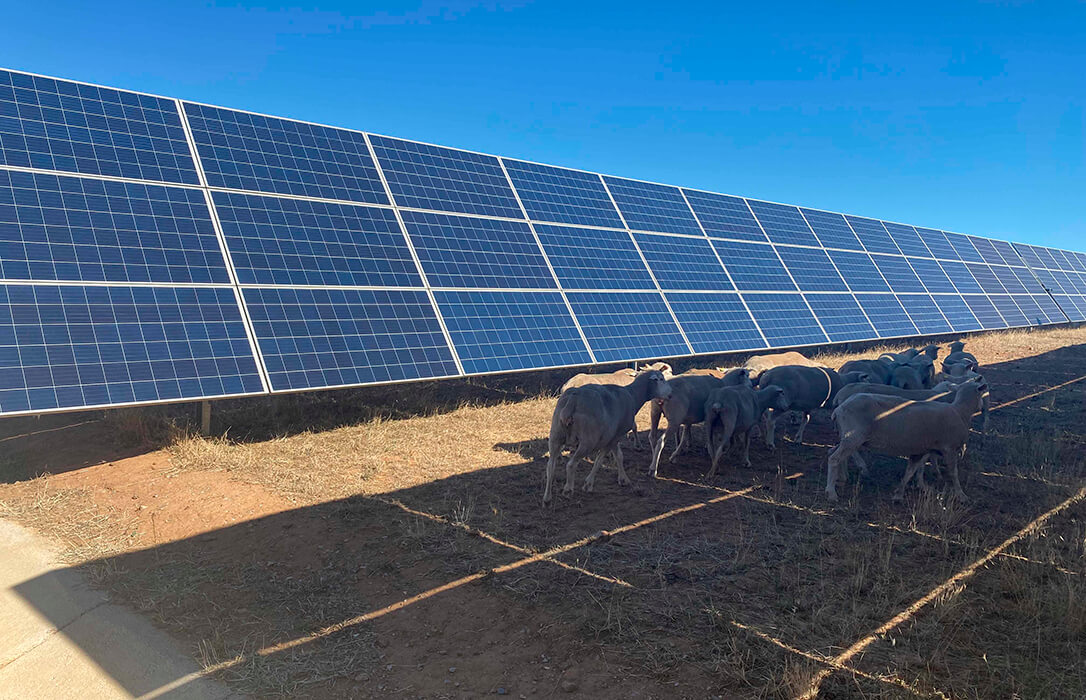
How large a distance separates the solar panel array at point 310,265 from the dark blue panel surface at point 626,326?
7 cm

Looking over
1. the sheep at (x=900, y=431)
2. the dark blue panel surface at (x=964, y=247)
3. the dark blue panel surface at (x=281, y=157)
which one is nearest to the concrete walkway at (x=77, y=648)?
the sheep at (x=900, y=431)

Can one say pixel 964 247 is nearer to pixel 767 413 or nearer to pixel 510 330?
pixel 767 413

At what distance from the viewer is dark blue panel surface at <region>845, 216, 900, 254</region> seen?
33.5m

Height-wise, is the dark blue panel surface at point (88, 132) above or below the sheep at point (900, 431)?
above

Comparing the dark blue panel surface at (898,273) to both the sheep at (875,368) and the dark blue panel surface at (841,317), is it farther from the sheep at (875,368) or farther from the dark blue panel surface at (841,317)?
the sheep at (875,368)

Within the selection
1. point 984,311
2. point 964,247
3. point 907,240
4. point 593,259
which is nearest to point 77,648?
point 593,259

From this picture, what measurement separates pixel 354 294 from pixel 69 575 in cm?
788

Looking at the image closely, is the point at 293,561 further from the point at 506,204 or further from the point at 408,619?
the point at 506,204

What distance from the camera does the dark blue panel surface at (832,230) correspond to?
103 feet

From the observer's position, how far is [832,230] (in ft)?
107

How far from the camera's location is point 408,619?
21.0 ft

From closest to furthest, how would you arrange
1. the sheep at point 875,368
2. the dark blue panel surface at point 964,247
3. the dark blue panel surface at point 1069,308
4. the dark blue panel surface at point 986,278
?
1. the sheep at point 875,368
2. the dark blue panel surface at point 986,278
3. the dark blue panel surface at point 1069,308
4. the dark blue panel surface at point 964,247

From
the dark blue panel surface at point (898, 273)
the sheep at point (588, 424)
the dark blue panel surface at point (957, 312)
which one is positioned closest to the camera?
the sheep at point (588, 424)

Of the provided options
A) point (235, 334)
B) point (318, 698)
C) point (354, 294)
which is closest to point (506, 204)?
point (354, 294)
